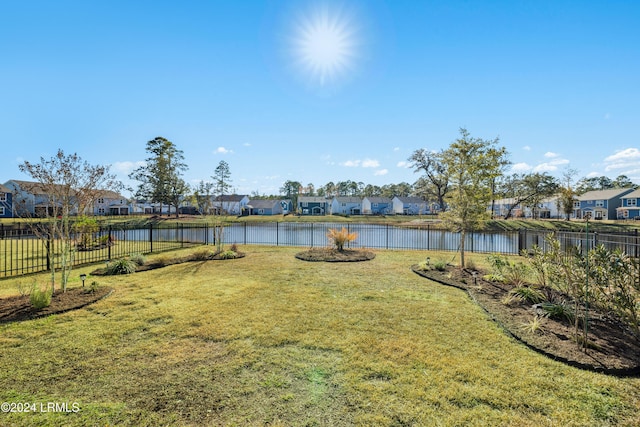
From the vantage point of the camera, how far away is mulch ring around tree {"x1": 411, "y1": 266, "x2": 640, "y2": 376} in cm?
367

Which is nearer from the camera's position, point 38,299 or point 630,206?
point 38,299

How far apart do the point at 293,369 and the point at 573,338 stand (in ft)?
13.8

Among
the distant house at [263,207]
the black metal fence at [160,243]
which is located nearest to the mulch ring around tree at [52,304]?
the black metal fence at [160,243]

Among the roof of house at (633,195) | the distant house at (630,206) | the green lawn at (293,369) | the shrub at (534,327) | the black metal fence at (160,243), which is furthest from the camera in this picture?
the roof of house at (633,195)

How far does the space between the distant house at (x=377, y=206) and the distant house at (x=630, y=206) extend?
38380mm

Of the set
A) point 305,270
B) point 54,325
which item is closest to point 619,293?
point 305,270

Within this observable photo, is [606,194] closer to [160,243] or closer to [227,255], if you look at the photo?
[227,255]

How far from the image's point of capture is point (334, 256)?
11539mm

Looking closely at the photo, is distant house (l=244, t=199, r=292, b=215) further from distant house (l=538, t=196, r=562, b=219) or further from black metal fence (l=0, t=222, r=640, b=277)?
distant house (l=538, t=196, r=562, b=219)

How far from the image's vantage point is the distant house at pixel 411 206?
65875 millimetres

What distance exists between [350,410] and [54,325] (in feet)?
16.8

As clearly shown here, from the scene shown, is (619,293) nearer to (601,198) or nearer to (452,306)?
(452,306)

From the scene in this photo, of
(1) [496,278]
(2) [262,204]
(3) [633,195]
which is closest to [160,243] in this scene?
(1) [496,278]

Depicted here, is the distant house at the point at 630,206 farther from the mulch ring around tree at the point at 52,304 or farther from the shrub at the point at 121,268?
the mulch ring around tree at the point at 52,304
